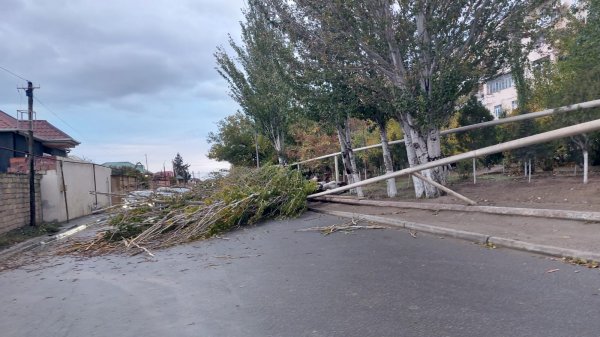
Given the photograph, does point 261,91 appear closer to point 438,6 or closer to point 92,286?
point 438,6

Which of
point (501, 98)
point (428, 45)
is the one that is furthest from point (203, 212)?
point (501, 98)

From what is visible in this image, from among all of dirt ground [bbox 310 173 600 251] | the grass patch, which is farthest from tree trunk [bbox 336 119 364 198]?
the grass patch

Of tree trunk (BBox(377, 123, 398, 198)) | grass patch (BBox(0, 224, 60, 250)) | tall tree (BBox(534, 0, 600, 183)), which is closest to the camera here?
tall tree (BBox(534, 0, 600, 183))

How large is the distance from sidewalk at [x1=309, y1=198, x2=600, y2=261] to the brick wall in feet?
42.3

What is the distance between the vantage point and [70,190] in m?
26.5

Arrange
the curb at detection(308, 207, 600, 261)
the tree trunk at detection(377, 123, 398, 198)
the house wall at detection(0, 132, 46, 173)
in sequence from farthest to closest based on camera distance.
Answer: the house wall at detection(0, 132, 46, 173) < the tree trunk at detection(377, 123, 398, 198) < the curb at detection(308, 207, 600, 261)

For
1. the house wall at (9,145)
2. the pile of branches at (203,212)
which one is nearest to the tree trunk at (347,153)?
the pile of branches at (203,212)

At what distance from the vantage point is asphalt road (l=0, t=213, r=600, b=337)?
4.64m

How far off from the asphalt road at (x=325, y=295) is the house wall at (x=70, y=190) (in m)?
14.0

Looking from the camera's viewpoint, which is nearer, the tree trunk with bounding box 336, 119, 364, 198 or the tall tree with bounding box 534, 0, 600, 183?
the tall tree with bounding box 534, 0, 600, 183

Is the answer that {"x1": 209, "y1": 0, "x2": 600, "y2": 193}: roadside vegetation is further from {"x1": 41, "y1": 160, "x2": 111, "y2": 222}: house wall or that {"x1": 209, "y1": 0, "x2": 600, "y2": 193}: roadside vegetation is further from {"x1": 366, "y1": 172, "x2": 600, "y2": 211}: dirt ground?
{"x1": 41, "y1": 160, "x2": 111, "y2": 222}: house wall

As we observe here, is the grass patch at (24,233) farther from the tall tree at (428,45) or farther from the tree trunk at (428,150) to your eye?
the tree trunk at (428,150)

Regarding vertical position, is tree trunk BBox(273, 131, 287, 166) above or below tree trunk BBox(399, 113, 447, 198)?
above

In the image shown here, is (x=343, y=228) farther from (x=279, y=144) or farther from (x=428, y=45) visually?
(x=279, y=144)
